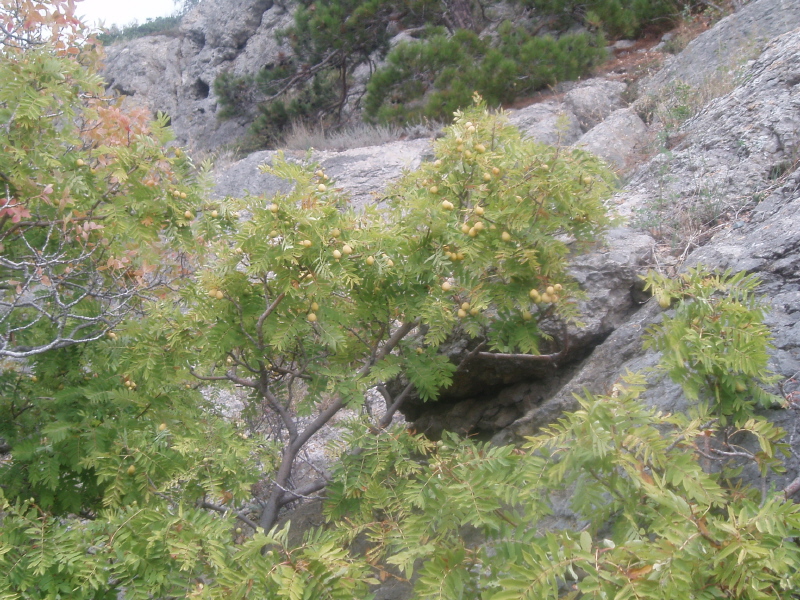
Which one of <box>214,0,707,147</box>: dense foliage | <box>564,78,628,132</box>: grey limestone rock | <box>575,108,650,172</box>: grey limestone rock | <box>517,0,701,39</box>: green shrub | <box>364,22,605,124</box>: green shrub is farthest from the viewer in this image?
<box>517,0,701,39</box>: green shrub

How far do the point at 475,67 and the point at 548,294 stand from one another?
28.4 feet

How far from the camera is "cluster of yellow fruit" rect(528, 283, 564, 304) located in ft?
8.36

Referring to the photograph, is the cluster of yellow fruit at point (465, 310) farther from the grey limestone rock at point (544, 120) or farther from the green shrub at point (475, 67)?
the green shrub at point (475, 67)

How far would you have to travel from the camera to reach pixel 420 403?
424 cm

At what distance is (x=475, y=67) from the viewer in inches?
406

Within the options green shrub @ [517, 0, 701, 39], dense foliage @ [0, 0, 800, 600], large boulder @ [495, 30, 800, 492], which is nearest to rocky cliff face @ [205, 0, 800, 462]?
large boulder @ [495, 30, 800, 492]

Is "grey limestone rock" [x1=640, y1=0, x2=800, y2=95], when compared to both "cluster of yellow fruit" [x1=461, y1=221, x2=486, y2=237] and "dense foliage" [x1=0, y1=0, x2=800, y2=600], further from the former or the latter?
"cluster of yellow fruit" [x1=461, y1=221, x2=486, y2=237]

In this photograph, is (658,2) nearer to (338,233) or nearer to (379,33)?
(379,33)

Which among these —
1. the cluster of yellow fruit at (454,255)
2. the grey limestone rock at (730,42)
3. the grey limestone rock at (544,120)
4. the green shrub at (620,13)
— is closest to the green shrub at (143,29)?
the green shrub at (620,13)

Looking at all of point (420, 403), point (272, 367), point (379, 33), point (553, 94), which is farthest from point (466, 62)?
point (272, 367)

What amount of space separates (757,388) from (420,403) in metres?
2.41

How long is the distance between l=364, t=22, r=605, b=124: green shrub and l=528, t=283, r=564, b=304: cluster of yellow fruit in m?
7.65

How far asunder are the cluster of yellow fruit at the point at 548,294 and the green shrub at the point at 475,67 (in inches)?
301

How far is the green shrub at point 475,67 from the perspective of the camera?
33.3ft
